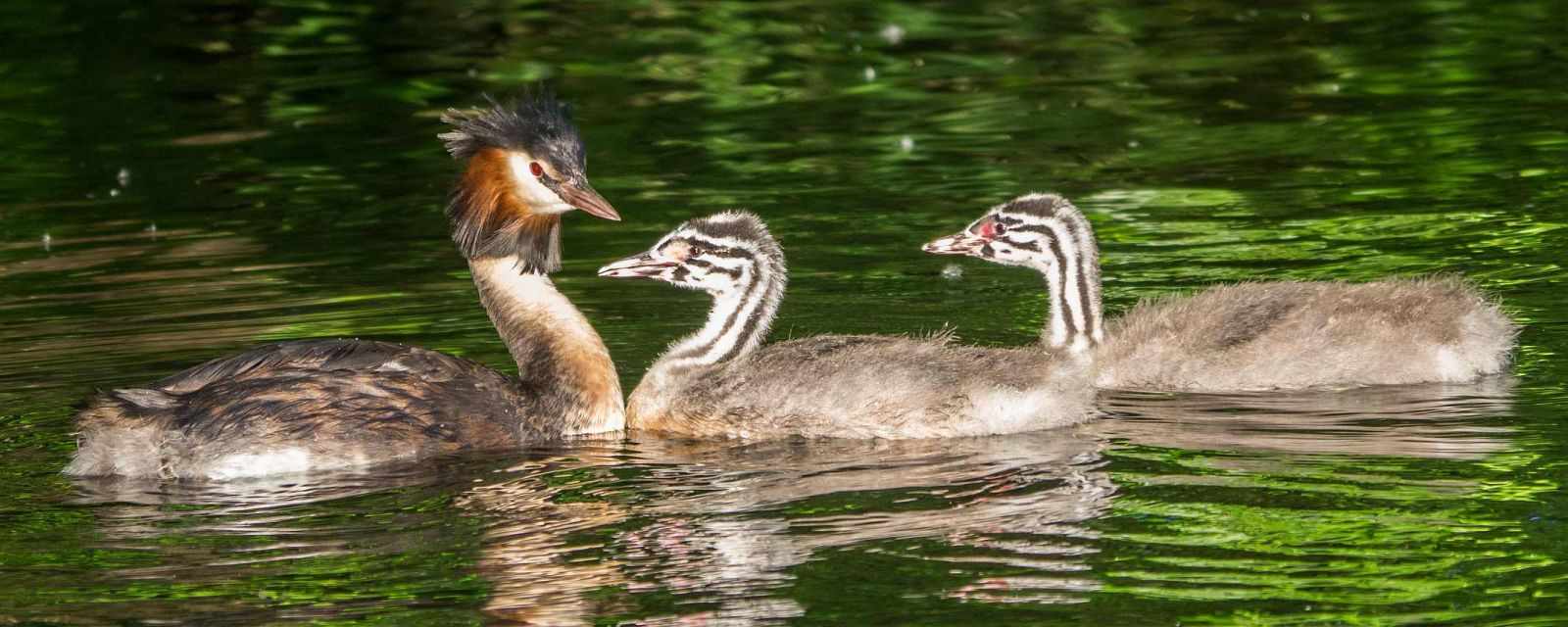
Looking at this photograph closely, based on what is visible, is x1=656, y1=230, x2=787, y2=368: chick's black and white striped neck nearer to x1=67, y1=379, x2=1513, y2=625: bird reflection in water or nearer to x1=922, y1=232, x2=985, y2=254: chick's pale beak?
x1=67, y1=379, x2=1513, y2=625: bird reflection in water

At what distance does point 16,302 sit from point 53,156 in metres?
6.25

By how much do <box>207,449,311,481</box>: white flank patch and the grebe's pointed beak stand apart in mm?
3352

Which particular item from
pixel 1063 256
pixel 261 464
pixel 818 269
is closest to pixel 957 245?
pixel 1063 256

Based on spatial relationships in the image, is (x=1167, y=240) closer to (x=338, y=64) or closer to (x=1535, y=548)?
(x=1535, y=548)

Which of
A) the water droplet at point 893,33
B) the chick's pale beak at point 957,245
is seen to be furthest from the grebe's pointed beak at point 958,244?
the water droplet at point 893,33

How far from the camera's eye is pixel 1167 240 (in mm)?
15305

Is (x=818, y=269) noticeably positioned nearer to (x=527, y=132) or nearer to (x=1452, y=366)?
(x=527, y=132)

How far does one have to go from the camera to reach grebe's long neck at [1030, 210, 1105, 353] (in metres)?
11.6

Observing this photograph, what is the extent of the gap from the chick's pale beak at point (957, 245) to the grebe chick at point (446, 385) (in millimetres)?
1703

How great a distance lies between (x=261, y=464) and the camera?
33.4ft

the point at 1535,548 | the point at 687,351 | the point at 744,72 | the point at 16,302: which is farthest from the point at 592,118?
the point at 1535,548

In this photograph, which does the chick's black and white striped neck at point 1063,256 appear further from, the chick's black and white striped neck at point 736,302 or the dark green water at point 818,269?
the chick's black and white striped neck at point 736,302

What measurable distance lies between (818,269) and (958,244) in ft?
10.1

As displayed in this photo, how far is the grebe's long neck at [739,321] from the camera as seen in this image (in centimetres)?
1123
